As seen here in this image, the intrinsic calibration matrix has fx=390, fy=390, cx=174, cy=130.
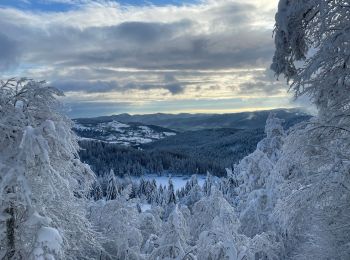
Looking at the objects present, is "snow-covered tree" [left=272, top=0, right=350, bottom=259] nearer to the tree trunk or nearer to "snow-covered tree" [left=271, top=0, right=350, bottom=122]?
"snow-covered tree" [left=271, top=0, right=350, bottom=122]

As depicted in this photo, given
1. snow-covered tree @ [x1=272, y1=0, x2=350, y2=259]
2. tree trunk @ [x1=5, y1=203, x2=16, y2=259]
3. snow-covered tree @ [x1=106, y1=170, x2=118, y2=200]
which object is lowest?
snow-covered tree @ [x1=106, y1=170, x2=118, y2=200]

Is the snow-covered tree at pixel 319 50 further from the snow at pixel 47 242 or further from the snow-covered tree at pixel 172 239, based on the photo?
the snow-covered tree at pixel 172 239

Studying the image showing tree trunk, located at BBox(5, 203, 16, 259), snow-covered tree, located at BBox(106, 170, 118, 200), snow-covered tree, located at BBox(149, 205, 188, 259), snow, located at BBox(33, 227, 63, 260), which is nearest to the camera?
snow, located at BBox(33, 227, 63, 260)

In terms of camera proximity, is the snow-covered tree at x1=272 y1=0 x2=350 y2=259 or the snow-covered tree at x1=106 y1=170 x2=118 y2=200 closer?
the snow-covered tree at x1=272 y1=0 x2=350 y2=259

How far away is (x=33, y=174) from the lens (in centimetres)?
833

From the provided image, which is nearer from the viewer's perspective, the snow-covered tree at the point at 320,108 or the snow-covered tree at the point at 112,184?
the snow-covered tree at the point at 320,108

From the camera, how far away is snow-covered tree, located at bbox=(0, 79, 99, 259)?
307 inches

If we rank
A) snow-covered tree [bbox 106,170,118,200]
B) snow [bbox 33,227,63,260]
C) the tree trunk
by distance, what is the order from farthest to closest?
snow-covered tree [bbox 106,170,118,200], the tree trunk, snow [bbox 33,227,63,260]

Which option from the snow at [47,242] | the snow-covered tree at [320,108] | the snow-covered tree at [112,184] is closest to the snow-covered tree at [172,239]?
the snow-covered tree at [112,184]

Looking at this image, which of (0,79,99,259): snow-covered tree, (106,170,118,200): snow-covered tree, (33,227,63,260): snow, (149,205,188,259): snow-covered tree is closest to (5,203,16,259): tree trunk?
(0,79,99,259): snow-covered tree

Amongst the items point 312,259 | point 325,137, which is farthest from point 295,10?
point 312,259

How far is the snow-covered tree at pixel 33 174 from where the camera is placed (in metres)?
7.80

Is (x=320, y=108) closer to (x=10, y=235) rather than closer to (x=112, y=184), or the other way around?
(x=10, y=235)

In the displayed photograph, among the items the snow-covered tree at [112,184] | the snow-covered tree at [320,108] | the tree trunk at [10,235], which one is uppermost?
the snow-covered tree at [320,108]
